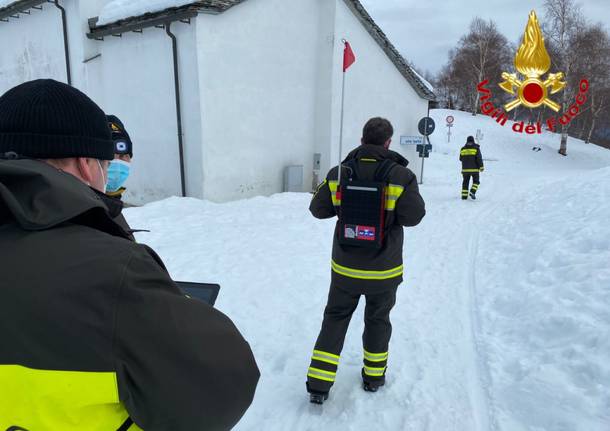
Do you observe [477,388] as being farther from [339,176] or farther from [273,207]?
[273,207]

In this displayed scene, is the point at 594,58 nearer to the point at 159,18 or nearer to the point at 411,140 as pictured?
the point at 411,140

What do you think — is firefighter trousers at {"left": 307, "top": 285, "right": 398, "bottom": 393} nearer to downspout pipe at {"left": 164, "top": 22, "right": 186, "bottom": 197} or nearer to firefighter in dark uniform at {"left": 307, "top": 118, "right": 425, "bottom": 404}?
firefighter in dark uniform at {"left": 307, "top": 118, "right": 425, "bottom": 404}

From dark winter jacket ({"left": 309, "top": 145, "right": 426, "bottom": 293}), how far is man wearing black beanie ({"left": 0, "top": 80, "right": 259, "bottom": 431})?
2.09m

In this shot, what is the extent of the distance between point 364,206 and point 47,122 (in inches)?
87.4

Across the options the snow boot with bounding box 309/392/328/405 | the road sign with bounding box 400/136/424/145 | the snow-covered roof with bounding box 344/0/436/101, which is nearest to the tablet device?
the snow boot with bounding box 309/392/328/405

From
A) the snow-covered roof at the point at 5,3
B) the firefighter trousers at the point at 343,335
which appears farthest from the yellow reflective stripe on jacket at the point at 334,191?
the snow-covered roof at the point at 5,3

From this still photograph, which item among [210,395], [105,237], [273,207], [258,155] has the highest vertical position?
[105,237]

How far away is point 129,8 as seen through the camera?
10.7 meters

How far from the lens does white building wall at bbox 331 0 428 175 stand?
1230 centimetres

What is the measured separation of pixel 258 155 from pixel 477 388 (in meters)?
8.59

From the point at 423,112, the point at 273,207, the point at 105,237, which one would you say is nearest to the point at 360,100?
the point at 423,112

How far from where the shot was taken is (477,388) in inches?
132

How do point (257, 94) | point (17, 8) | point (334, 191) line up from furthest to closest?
1. point (17, 8)
2. point (257, 94)
3. point (334, 191)

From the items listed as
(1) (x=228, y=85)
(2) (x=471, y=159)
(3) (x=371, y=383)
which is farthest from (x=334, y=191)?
(2) (x=471, y=159)
